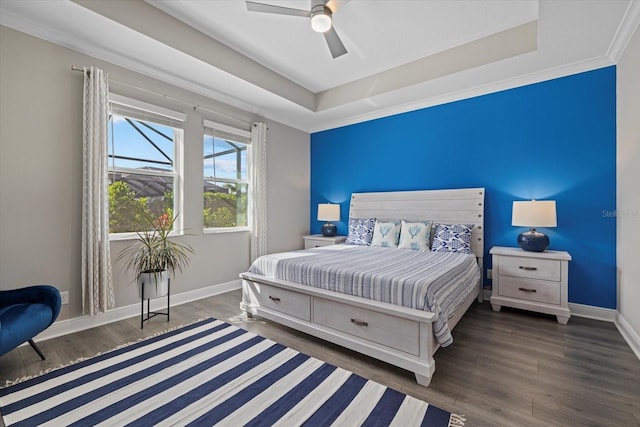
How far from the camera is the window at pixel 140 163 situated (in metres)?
3.12

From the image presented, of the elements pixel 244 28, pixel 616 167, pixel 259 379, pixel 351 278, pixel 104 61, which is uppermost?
pixel 244 28

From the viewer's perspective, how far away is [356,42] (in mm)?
3262

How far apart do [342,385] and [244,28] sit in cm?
344

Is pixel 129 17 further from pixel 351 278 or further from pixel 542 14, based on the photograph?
pixel 542 14

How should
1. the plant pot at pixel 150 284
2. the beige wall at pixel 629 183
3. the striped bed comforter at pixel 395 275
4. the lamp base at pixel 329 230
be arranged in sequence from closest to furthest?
the striped bed comforter at pixel 395 275 < the beige wall at pixel 629 183 < the plant pot at pixel 150 284 < the lamp base at pixel 329 230

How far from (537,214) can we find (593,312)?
4.04 feet

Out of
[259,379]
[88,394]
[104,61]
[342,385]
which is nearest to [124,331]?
[88,394]

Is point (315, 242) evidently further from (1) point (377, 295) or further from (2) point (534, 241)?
(2) point (534, 241)

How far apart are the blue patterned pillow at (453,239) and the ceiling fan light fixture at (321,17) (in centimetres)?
270

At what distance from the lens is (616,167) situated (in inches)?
116

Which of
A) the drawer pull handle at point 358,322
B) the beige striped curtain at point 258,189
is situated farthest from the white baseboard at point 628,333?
the beige striped curtain at point 258,189

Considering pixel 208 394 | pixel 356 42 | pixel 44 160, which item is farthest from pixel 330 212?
pixel 44 160

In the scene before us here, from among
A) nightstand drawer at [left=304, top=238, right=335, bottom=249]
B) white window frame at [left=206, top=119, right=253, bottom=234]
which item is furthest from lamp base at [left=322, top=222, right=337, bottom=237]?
white window frame at [left=206, top=119, right=253, bottom=234]

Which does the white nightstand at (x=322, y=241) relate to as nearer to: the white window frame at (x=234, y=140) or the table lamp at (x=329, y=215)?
the table lamp at (x=329, y=215)
